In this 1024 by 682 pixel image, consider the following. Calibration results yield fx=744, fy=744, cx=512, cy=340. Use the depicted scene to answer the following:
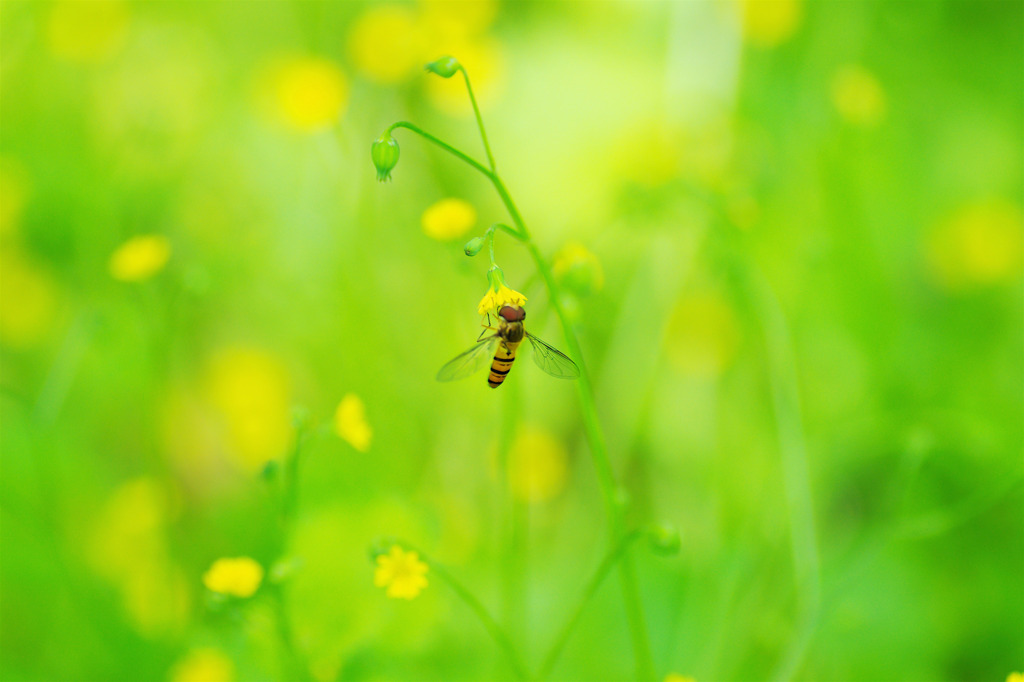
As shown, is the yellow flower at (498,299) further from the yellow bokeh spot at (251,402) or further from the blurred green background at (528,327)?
the yellow bokeh spot at (251,402)

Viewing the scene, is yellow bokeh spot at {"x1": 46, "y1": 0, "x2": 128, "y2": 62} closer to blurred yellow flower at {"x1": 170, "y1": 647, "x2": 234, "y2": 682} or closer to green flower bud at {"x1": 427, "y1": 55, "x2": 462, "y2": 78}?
blurred yellow flower at {"x1": 170, "y1": 647, "x2": 234, "y2": 682}

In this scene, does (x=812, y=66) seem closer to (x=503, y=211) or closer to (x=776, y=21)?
(x=776, y=21)

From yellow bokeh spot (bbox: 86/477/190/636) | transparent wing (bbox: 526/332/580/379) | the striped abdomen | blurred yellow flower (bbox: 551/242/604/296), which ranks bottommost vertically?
yellow bokeh spot (bbox: 86/477/190/636)

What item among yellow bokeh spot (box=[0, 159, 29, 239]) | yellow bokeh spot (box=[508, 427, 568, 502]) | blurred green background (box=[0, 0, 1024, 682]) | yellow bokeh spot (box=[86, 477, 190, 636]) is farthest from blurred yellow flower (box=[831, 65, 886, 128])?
yellow bokeh spot (box=[0, 159, 29, 239])

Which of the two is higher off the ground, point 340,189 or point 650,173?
point 650,173

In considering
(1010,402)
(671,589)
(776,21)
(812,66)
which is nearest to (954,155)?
(812,66)

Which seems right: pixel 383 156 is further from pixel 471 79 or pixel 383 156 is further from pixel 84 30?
pixel 84 30

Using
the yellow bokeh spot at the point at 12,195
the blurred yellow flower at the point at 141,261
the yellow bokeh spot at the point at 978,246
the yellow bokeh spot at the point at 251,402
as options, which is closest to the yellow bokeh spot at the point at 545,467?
the yellow bokeh spot at the point at 251,402
